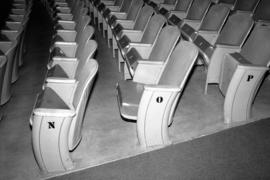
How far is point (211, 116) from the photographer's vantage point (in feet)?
6.08

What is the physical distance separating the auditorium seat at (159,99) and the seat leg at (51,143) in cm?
36

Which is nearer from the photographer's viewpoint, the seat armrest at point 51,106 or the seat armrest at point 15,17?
the seat armrest at point 51,106

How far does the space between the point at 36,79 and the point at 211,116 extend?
5.18ft

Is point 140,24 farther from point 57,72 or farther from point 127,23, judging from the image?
point 57,72

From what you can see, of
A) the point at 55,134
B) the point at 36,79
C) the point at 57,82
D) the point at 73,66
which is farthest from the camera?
the point at 36,79

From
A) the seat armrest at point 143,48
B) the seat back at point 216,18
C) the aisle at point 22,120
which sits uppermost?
the seat back at point 216,18

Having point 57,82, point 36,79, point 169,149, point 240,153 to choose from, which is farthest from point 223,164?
point 36,79

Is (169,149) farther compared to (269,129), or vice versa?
(269,129)

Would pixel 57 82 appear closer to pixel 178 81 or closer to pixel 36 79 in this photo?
pixel 178 81

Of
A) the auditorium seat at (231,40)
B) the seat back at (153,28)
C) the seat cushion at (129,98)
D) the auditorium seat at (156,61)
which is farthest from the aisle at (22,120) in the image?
the auditorium seat at (231,40)

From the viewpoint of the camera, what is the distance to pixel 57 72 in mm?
1694

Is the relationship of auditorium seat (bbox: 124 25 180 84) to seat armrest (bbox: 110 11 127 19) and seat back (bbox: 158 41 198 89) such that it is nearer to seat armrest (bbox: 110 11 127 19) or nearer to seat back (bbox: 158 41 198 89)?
seat back (bbox: 158 41 198 89)

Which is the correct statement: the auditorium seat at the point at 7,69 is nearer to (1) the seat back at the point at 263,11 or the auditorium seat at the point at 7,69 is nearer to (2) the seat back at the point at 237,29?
(2) the seat back at the point at 237,29

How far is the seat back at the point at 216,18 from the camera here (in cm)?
223
